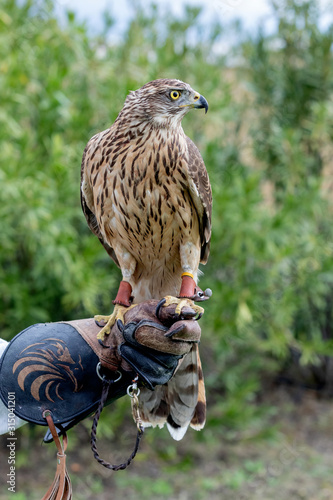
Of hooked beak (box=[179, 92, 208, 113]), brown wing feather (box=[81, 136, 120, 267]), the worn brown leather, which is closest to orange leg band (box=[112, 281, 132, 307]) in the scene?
the worn brown leather

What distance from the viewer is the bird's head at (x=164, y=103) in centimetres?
216

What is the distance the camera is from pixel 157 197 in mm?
2141

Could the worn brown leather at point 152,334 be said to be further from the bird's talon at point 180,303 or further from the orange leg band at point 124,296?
the orange leg band at point 124,296

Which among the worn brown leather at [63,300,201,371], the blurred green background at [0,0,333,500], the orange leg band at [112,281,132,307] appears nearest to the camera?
the worn brown leather at [63,300,201,371]

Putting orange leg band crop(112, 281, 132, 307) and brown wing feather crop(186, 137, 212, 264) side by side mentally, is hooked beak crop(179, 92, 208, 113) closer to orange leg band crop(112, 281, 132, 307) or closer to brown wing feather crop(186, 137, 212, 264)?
brown wing feather crop(186, 137, 212, 264)

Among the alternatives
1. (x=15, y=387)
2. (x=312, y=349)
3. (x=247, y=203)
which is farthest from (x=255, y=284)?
(x=15, y=387)

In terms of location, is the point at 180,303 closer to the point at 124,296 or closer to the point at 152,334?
the point at 152,334

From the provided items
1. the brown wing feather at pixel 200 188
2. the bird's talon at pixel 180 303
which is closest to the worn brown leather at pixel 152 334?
the bird's talon at pixel 180 303

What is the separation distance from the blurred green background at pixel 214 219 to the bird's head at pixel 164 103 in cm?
153

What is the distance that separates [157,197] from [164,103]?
1.28 ft

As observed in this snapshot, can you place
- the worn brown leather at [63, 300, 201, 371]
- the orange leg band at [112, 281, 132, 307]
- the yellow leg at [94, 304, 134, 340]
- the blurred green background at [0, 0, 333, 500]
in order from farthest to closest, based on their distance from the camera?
1. the blurred green background at [0, 0, 333, 500]
2. the orange leg band at [112, 281, 132, 307]
3. the yellow leg at [94, 304, 134, 340]
4. the worn brown leather at [63, 300, 201, 371]

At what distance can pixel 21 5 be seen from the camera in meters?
4.58

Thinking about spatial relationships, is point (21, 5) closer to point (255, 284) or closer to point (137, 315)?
point (255, 284)

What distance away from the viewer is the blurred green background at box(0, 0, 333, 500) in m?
4.00
